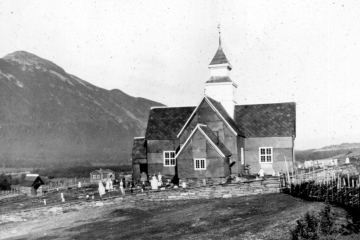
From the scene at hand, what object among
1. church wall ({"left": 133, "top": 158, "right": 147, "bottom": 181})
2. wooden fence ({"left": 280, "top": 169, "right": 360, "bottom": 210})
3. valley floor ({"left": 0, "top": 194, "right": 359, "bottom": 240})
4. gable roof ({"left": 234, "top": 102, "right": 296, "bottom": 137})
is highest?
gable roof ({"left": 234, "top": 102, "right": 296, "bottom": 137})

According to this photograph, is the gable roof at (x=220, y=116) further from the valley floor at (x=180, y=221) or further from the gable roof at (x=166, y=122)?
the valley floor at (x=180, y=221)

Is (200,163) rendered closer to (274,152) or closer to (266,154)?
(266,154)

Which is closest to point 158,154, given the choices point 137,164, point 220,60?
point 137,164

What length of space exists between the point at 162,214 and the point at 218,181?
37.5 feet

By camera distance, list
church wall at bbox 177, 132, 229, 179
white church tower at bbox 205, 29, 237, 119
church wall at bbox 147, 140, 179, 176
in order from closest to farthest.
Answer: church wall at bbox 177, 132, 229, 179 → church wall at bbox 147, 140, 179, 176 → white church tower at bbox 205, 29, 237, 119

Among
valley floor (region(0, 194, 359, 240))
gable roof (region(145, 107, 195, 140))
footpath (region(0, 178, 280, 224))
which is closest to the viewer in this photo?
valley floor (region(0, 194, 359, 240))

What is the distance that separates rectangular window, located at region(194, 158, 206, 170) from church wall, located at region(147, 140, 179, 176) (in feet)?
18.7

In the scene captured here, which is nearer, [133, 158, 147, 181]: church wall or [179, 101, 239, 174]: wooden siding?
[179, 101, 239, 174]: wooden siding

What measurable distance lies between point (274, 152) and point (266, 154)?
77 centimetres

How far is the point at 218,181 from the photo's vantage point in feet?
124

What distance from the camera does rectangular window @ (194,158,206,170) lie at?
127 ft

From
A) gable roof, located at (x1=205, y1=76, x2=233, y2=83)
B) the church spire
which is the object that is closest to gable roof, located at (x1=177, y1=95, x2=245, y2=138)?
gable roof, located at (x1=205, y1=76, x2=233, y2=83)

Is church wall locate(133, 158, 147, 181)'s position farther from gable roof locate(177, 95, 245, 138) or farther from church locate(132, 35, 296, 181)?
gable roof locate(177, 95, 245, 138)

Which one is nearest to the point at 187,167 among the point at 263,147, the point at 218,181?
the point at 218,181
